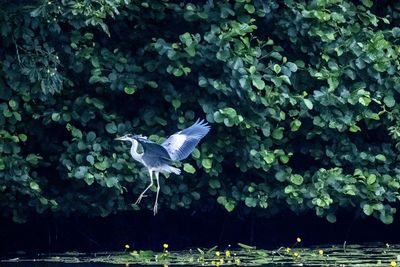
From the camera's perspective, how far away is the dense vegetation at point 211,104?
488 inches

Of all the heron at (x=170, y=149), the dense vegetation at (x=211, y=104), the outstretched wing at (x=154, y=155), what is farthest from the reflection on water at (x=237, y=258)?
the outstretched wing at (x=154, y=155)

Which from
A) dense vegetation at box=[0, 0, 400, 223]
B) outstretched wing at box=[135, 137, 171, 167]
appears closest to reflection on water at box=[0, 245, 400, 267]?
dense vegetation at box=[0, 0, 400, 223]

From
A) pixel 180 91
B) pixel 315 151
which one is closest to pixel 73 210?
pixel 180 91

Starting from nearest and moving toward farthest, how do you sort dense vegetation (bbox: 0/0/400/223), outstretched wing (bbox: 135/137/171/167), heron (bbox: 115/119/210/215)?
outstretched wing (bbox: 135/137/171/167), heron (bbox: 115/119/210/215), dense vegetation (bbox: 0/0/400/223)

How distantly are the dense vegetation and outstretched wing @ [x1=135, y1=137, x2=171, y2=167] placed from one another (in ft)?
2.01

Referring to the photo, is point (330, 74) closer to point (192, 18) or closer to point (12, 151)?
point (192, 18)

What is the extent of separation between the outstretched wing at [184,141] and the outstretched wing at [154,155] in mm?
85

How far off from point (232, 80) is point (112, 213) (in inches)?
97.2

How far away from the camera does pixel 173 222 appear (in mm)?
14375

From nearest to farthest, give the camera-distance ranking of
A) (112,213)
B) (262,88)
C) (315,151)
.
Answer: (262,88) → (315,151) → (112,213)

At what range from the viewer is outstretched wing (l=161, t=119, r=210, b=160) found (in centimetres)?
1184

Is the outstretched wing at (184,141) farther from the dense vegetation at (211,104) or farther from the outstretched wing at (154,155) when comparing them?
the dense vegetation at (211,104)

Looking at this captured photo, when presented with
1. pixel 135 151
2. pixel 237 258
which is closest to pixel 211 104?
pixel 135 151

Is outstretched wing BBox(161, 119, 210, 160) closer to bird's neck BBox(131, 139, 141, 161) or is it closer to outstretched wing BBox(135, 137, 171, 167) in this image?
outstretched wing BBox(135, 137, 171, 167)
